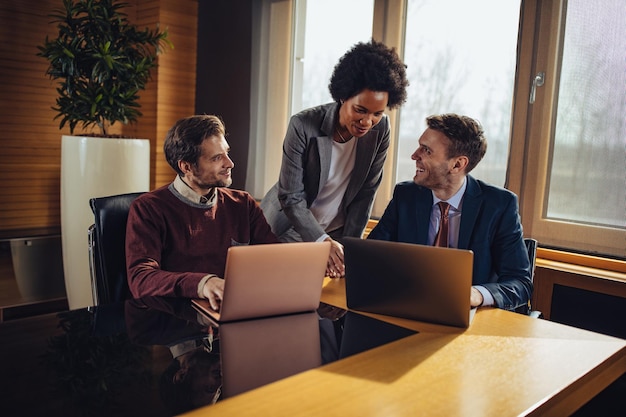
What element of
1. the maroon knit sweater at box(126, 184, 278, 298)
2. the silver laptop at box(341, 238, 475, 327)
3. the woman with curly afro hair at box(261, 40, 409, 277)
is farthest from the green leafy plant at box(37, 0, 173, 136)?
the silver laptop at box(341, 238, 475, 327)

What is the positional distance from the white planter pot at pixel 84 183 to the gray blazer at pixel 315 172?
1456 millimetres

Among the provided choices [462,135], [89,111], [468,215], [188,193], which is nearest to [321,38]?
[89,111]

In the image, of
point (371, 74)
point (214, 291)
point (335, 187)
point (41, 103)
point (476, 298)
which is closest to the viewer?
point (214, 291)

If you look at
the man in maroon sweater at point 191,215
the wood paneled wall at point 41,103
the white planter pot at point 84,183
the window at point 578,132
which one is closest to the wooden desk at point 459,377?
the man in maroon sweater at point 191,215

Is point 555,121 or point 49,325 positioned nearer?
point 49,325

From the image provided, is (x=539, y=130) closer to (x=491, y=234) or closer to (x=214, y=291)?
(x=491, y=234)

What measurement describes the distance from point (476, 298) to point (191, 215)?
3.31 feet

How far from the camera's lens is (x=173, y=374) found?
3.86ft

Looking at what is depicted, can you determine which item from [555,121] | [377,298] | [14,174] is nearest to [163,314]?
[377,298]

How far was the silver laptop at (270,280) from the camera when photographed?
58.7 inches

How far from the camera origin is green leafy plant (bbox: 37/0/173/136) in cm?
371

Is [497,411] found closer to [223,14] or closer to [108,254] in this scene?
[108,254]

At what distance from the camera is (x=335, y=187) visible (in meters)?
2.72

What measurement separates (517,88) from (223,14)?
2.34 m
